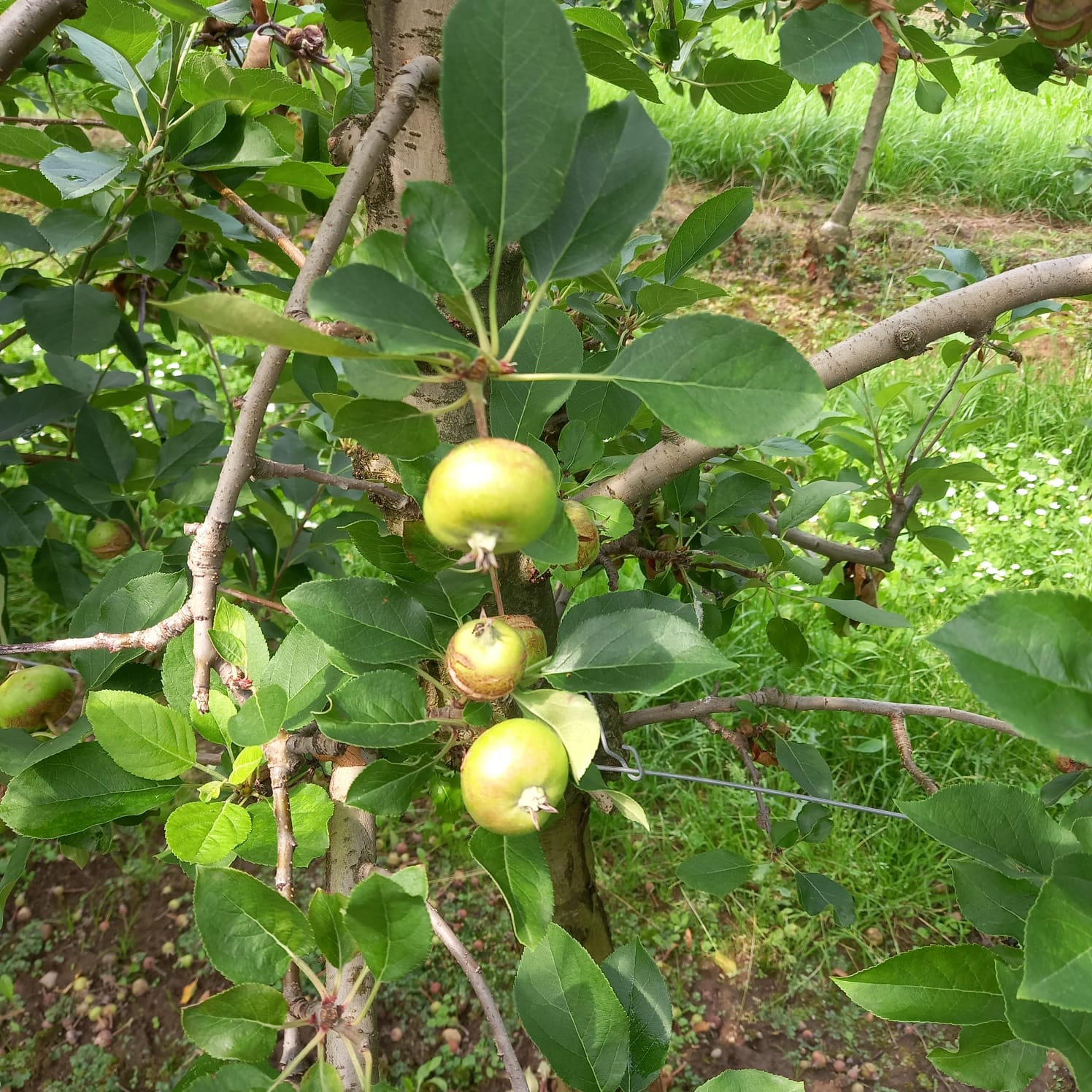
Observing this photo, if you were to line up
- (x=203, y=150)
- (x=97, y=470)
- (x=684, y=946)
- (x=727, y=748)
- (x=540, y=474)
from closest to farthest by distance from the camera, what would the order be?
(x=540, y=474)
(x=203, y=150)
(x=97, y=470)
(x=684, y=946)
(x=727, y=748)

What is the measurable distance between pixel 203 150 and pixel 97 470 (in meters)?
0.47

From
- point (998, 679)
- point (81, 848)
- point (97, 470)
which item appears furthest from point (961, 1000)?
point (97, 470)

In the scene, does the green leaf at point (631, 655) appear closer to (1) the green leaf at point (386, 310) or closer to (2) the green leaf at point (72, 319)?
(1) the green leaf at point (386, 310)

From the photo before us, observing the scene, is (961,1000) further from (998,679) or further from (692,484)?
(692,484)

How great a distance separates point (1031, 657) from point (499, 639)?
0.86 feet

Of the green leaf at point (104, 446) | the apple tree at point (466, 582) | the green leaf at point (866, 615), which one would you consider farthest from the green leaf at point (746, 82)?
the green leaf at point (104, 446)

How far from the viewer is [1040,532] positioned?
100 inches

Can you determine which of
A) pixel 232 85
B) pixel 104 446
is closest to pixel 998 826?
pixel 232 85

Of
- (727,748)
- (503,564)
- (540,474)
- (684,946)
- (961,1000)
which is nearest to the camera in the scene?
(540,474)

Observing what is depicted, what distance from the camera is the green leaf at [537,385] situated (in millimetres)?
528

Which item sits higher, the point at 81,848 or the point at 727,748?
the point at 81,848

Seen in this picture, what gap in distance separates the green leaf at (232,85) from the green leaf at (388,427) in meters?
0.54

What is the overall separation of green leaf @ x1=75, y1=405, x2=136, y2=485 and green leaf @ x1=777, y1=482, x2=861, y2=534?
869 mm

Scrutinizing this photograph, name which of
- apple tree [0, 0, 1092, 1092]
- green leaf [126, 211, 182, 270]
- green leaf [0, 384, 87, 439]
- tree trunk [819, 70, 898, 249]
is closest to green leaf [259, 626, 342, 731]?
apple tree [0, 0, 1092, 1092]
